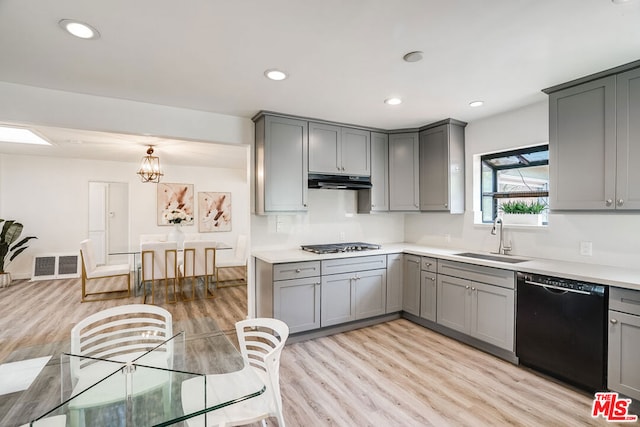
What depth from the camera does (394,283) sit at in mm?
3672

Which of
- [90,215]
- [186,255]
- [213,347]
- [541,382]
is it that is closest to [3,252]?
[90,215]

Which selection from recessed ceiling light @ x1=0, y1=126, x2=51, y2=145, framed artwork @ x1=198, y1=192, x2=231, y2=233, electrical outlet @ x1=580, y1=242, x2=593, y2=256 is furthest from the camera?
framed artwork @ x1=198, y1=192, x2=231, y2=233

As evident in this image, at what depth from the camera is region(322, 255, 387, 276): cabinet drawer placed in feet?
10.6

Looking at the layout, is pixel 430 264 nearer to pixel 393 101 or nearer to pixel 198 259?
pixel 393 101

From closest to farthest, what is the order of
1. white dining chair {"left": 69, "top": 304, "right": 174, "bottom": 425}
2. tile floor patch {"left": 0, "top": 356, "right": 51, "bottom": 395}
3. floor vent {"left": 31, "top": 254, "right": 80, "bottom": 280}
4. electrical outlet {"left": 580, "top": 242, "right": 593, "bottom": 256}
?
white dining chair {"left": 69, "top": 304, "right": 174, "bottom": 425} → tile floor patch {"left": 0, "top": 356, "right": 51, "bottom": 395} → electrical outlet {"left": 580, "top": 242, "right": 593, "bottom": 256} → floor vent {"left": 31, "top": 254, "right": 80, "bottom": 280}

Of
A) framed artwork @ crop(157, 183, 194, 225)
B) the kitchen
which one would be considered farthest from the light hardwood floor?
framed artwork @ crop(157, 183, 194, 225)

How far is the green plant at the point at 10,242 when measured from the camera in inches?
211

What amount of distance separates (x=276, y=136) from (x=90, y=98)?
171cm

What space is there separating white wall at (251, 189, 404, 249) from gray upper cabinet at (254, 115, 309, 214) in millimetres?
333

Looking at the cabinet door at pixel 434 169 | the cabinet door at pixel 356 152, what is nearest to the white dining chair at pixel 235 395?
the cabinet door at pixel 356 152

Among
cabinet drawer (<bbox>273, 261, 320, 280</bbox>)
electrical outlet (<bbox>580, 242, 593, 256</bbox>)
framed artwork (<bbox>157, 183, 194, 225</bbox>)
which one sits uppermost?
framed artwork (<bbox>157, 183, 194, 225</bbox>)

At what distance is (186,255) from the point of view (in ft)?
15.4

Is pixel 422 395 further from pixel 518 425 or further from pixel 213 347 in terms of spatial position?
pixel 213 347

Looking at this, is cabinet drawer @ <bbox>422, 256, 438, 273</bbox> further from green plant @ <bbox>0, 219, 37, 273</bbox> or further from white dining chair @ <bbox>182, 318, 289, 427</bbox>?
green plant @ <bbox>0, 219, 37, 273</bbox>
